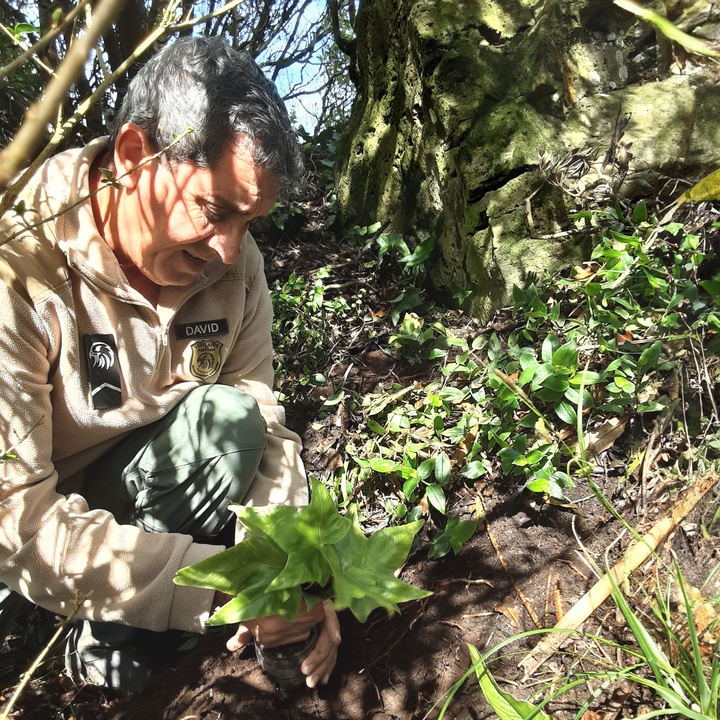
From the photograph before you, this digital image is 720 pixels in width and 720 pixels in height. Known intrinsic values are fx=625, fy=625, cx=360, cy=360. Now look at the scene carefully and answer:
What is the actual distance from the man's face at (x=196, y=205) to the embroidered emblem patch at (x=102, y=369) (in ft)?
0.97

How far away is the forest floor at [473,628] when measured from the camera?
1798 millimetres

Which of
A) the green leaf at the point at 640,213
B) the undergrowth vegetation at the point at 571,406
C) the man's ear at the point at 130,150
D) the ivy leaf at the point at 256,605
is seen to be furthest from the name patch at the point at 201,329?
the green leaf at the point at 640,213

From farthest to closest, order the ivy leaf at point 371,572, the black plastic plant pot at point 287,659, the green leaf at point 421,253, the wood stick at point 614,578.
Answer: the green leaf at point 421,253, the black plastic plant pot at point 287,659, the wood stick at point 614,578, the ivy leaf at point 371,572

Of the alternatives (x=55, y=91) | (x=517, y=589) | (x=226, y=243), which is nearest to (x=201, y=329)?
(x=226, y=243)

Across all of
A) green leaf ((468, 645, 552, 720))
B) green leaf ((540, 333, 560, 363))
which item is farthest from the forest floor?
green leaf ((540, 333, 560, 363))

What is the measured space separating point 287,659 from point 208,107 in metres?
1.65

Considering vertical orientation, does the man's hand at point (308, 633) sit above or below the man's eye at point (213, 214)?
below

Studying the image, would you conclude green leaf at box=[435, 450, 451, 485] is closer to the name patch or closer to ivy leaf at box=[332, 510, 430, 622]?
ivy leaf at box=[332, 510, 430, 622]

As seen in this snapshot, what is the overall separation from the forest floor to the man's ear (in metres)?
1.55

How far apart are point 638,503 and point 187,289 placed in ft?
5.49

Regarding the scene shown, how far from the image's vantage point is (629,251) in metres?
2.40

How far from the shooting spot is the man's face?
5.96ft

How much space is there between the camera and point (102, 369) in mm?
2029

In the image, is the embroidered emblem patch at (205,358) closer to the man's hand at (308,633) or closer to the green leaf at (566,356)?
the man's hand at (308,633)
